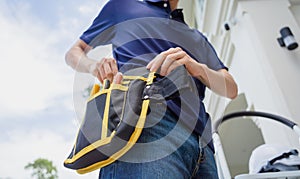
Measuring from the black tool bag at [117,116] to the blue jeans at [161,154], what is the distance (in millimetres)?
15

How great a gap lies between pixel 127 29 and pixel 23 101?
3.24 feet

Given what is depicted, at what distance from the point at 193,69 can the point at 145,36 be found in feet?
0.40

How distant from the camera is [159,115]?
0.43 m

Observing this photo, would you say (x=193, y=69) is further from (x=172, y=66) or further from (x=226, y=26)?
(x=226, y=26)

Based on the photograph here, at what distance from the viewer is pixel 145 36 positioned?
55 centimetres

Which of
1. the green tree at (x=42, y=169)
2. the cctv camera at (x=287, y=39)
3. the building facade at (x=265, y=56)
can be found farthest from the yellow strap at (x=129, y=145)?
the cctv camera at (x=287, y=39)

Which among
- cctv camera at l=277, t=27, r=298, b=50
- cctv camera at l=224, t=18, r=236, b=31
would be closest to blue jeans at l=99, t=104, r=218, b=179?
cctv camera at l=277, t=27, r=298, b=50

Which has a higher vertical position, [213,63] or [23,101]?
[23,101]

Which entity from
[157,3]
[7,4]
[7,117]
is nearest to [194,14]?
[7,4]

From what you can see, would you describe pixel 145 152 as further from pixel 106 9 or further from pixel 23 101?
pixel 23 101

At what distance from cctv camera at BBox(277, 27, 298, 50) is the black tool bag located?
111 centimetres

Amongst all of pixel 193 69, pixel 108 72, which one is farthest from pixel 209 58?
pixel 108 72

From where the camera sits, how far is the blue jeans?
0.37 m

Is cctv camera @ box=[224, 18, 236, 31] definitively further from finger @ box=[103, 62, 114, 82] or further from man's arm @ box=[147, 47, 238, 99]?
finger @ box=[103, 62, 114, 82]
